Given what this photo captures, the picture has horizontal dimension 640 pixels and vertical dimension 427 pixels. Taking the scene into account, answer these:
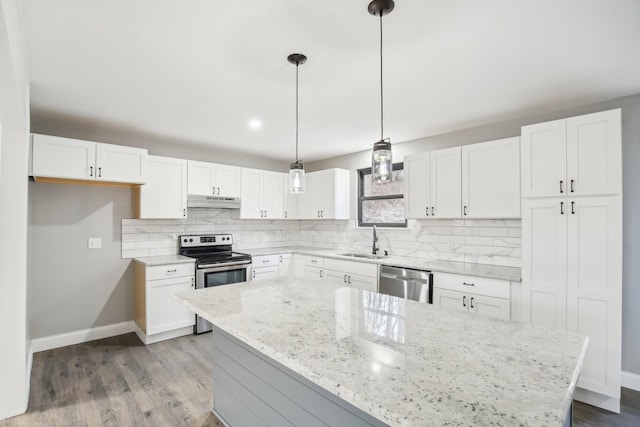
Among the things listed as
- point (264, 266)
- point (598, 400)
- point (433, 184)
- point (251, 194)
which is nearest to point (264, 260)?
point (264, 266)

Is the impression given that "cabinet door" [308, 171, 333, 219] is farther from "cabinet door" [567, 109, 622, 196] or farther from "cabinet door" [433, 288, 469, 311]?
"cabinet door" [567, 109, 622, 196]

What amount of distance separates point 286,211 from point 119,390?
3.15 m

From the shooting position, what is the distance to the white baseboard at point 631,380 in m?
2.66

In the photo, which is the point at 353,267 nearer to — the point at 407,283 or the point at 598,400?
the point at 407,283

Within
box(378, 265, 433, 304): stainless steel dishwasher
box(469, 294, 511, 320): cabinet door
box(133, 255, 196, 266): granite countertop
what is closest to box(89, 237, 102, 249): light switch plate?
box(133, 255, 196, 266): granite countertop

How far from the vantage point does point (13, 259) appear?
2.28 metres

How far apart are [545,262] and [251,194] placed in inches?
141

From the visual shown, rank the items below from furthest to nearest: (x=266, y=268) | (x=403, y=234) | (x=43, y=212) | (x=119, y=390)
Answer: (x=266, y=268), (x=403, y=234), (x=43, y=212), (x=119, y=390)

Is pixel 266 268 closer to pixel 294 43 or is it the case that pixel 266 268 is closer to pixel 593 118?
pixel 294 43

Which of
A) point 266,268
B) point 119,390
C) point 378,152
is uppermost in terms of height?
point 378,152

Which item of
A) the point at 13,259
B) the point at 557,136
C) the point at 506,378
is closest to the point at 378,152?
the point at 506,378

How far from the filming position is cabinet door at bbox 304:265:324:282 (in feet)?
14.5

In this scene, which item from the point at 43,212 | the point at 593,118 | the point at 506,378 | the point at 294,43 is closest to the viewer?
the point at 506,378

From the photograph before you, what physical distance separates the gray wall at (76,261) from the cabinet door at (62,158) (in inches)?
19.3
